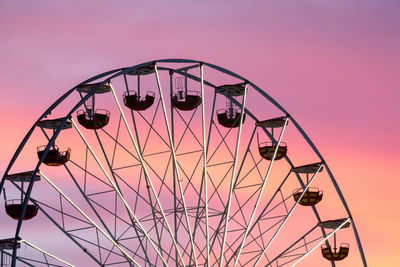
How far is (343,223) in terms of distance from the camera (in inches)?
1813

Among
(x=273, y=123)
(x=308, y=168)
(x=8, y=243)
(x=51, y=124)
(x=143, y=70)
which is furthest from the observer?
(x=308, y=168)

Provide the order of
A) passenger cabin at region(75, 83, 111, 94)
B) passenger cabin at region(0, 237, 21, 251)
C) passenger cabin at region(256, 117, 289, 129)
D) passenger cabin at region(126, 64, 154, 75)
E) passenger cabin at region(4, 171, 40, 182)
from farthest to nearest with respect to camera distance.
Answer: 1. passenger cabin at region(256, 117, 289, 129)
2. passenger cabin at region(126, 64, 154, 75)
3. passenger cabin at region(75, 83, 111, 94)
4. passenger cabin at region(4, 171, 40, 182)
5. passenger cabin at region(0, 237, 21, 251)

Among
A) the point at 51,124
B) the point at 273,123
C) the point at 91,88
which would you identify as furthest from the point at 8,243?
the point at 273,123

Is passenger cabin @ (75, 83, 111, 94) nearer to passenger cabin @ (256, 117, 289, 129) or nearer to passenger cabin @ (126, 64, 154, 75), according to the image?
passenger cabin @ (126, 64, 154, 75)

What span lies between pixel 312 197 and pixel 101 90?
10.4m

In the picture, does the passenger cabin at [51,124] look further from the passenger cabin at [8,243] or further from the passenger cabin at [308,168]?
the passenger cabin at [308,168]

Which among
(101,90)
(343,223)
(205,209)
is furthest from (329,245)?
(101,90)

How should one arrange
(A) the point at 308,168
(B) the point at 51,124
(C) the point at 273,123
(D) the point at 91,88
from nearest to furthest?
(B) the point at 51,124 < (D) the point at 91,88 < (C) the point at 273,123 < (A) the point at 308,168

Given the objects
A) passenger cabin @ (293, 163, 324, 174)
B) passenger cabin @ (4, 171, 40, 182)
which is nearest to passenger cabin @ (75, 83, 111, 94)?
passenger cabin @ (4, 171, 40, 182)

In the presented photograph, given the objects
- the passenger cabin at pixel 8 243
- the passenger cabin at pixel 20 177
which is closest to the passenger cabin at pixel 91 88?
the passenger cabin at pixel 20 177

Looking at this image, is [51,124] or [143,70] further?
[143,70]

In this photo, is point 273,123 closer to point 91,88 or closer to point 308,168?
point 308,168

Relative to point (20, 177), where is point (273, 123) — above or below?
above

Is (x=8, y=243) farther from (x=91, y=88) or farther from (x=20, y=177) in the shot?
(x=91, y=88)
